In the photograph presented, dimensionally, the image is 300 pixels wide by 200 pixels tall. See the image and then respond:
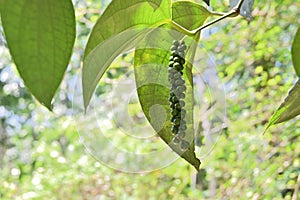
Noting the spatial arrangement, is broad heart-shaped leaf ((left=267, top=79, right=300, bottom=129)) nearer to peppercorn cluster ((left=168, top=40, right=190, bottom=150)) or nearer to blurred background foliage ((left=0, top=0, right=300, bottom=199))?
peppercorn cluster ((left=168, top=40, right=190, bottom=150))

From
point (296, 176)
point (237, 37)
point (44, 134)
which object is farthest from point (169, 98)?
point (44, 134)

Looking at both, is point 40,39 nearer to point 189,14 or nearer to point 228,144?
point 189,14

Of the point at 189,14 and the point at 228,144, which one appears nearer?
the point at 189,14

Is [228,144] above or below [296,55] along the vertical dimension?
below

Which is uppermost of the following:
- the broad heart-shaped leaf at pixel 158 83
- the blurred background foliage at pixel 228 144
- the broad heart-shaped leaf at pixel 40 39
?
the broad heart-shaped leaf at pixel 40 39

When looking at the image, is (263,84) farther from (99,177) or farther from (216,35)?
(99,177)

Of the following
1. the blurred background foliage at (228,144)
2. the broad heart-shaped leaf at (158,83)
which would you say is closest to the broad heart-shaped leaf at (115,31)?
the broad heart-shaped leaf at (158,83)

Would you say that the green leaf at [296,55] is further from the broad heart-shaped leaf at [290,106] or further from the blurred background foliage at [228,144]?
the blurred background foliage at [228,144]

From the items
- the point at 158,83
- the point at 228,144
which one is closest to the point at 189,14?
the point at 158,83

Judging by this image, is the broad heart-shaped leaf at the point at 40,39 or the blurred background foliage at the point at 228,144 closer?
the broad heart-shaped leaf at the point at 40,39
